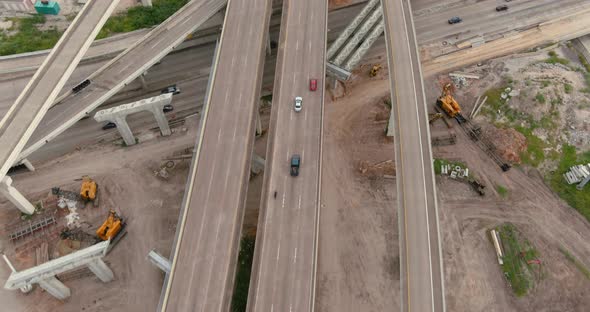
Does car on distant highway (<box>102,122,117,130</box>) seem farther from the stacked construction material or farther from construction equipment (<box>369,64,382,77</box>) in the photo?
the stacked construction material

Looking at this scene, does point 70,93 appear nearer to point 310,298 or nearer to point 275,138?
point 275,138

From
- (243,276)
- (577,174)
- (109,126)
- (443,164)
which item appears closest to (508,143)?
→ (577,174)

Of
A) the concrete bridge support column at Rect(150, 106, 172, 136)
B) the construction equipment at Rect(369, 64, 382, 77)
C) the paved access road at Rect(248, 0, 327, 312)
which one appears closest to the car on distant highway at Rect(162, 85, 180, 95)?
the concrete bridge support column at Rect(150, 106, 172, 136)

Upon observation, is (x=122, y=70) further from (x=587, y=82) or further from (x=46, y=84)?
(x=587, y=82)

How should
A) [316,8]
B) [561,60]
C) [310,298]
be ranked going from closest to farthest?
[310,298], [316,8], [561,60]

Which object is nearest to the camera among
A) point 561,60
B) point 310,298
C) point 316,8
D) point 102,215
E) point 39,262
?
point 310,298

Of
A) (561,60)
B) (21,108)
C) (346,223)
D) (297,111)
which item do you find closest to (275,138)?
(297,111)

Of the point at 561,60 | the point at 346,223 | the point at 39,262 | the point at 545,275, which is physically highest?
the point at 561,60

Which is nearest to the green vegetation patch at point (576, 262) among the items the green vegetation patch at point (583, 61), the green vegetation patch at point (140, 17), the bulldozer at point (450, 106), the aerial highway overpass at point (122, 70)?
the bulldozer at point (450, 106)
